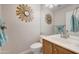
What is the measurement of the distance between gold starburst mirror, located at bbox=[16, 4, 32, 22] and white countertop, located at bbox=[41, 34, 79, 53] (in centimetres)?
35

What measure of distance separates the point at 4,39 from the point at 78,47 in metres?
1.01

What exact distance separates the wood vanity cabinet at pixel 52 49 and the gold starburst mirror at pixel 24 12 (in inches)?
16.3

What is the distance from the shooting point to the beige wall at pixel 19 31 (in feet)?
4.95

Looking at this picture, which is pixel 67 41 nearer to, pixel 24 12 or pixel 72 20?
pixel 72 20

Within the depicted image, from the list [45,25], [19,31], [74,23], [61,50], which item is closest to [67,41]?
[61,50]

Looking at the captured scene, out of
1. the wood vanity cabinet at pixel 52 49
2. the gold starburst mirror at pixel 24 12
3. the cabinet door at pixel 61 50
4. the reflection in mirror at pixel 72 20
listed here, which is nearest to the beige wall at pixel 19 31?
the gold starburst mirror at pixel 24 12

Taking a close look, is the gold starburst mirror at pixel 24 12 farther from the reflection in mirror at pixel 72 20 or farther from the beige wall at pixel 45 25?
the reflection in mirror at pixel 72 20

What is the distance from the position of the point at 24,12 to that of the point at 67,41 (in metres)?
0.73

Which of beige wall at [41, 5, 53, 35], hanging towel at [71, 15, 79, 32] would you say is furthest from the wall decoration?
hanging towel at [71, 15, 79, 32]

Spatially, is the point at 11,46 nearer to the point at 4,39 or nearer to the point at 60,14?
the point at 4,39

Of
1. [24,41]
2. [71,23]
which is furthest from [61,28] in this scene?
[24,41]

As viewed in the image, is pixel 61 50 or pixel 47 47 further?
pixel 47 47

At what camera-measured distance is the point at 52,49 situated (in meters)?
1.55

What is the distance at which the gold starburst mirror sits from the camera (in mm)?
1517
